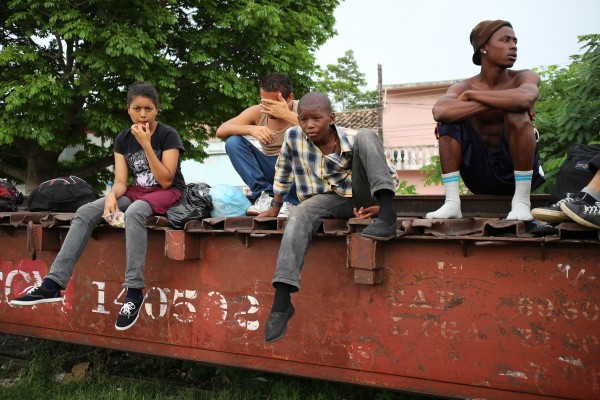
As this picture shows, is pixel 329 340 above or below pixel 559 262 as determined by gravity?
below

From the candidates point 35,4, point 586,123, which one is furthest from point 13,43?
point 586,123

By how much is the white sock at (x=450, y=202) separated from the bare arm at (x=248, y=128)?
1.55 metres

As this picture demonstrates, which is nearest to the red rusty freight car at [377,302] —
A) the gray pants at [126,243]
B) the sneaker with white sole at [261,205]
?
the gray pants at [126,243]

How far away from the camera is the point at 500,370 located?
2.91 meters

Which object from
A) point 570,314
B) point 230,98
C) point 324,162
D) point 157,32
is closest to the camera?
point 570,314

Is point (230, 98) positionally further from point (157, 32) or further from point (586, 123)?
point (586, 123)

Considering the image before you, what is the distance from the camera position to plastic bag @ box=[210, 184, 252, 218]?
164 inches

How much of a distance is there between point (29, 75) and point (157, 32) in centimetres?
272

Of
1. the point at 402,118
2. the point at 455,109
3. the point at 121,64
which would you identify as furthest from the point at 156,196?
the point at 402,118

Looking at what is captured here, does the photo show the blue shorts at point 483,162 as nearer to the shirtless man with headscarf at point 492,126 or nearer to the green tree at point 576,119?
the shirtless man with headscarf at point 492,126

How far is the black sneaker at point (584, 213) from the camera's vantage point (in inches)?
103

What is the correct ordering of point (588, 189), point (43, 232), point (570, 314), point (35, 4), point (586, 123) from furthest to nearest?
point (35, 4)
point (586, 123)
point (43, 232)
point (588, 189)
point (570, 314)

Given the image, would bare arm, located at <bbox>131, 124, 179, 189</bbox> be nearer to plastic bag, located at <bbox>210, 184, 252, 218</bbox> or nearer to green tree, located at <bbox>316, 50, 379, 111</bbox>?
plastic bag, located at <bbox>210, 184, 252, 218</bbox>

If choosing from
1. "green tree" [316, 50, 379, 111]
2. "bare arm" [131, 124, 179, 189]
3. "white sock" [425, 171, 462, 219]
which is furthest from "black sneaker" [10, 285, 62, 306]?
"green tree" [316, 50, 379, 111]
